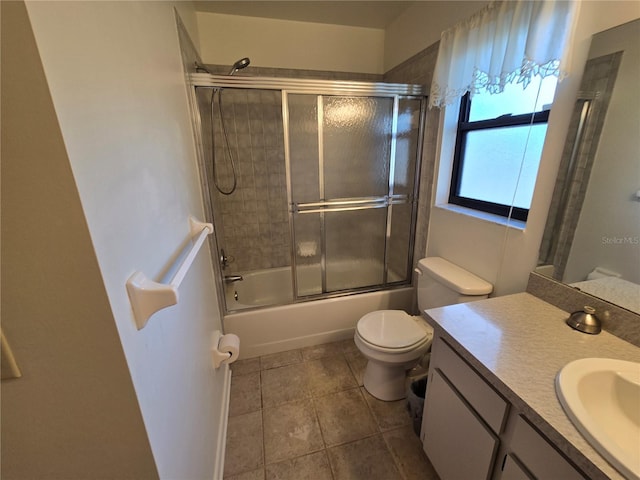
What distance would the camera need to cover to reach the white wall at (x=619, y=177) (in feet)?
3.03

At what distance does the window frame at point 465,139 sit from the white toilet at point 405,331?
406 millimetres

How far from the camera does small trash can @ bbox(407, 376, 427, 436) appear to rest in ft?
4.76

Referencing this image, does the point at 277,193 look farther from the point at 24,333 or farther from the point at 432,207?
the point at 24,333

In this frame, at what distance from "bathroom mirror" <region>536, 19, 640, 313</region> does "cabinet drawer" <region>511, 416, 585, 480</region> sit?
0.62 meters

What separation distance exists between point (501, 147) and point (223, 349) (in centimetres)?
198

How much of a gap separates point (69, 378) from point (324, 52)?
2676mm

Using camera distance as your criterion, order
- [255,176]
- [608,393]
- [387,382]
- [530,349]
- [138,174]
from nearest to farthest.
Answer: [138,174] < [608,393] < [530,349] < [387,382] < [255,176]

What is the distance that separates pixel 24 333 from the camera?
17.6 inches

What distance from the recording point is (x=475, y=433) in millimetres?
943

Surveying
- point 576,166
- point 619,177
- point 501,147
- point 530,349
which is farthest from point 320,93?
point 530,349

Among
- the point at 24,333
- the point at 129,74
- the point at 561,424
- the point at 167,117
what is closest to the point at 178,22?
the point at 167,117

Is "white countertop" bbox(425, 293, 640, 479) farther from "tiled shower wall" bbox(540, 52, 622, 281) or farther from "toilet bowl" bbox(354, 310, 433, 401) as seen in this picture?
"toilet bowl" bbox(354, 310, 433, 401)

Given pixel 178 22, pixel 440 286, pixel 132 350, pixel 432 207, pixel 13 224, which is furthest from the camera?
pixel 432 207

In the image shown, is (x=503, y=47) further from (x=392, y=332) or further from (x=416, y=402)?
(x=416, y=402)
